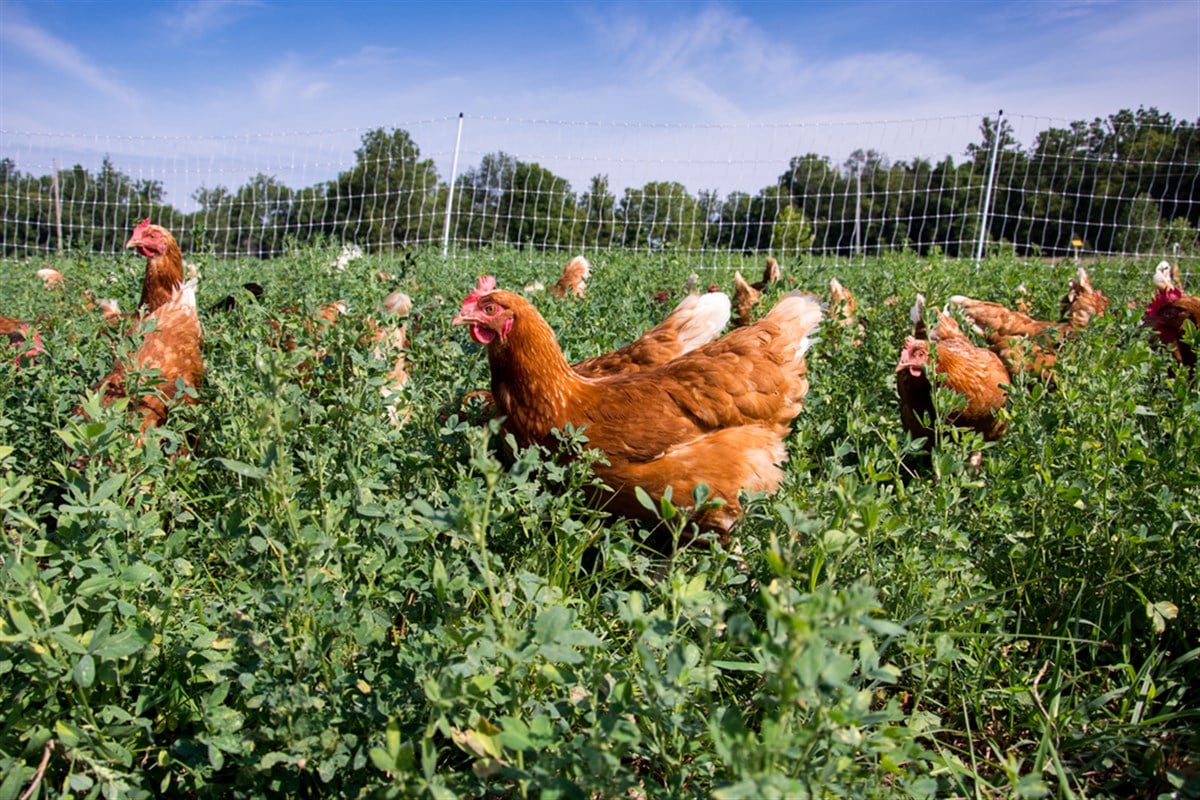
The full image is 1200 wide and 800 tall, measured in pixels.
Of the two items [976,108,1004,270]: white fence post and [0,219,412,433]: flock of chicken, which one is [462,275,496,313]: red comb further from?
[976,108,1004,270]: white fence post

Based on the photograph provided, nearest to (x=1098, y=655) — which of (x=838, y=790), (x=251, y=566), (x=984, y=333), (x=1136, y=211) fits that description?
(x=838, y=790)

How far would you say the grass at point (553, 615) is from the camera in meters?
1.20

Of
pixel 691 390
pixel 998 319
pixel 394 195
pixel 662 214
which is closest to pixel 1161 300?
pixel 998 319

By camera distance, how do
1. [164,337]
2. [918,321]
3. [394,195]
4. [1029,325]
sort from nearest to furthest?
[164,337], [918,321], [1029,325], [394,195]

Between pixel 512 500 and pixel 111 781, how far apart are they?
1023 mm

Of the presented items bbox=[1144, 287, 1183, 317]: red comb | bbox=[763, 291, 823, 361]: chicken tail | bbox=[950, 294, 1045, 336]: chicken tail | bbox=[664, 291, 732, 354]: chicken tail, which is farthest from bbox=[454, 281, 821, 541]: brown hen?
bbox=[1144, 287, 1183, 317]: red comb

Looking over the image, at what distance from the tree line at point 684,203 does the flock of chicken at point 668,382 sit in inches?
297

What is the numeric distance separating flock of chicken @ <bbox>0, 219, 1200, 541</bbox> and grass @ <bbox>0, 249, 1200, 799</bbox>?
0.16m

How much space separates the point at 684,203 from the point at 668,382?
30.3 ft

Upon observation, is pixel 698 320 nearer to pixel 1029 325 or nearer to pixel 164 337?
pixel 1029 325

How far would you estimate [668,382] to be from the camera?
10.1ft

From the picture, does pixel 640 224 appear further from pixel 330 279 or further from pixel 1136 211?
pixel 1136 211

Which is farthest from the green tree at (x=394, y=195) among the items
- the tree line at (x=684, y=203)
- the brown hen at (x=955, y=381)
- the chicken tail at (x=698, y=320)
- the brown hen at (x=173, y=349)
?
the brown hen at (x=955, y=381)

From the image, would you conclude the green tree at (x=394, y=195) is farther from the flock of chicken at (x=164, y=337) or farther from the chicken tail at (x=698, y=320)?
the chicken tail at (x=698, y=320)
